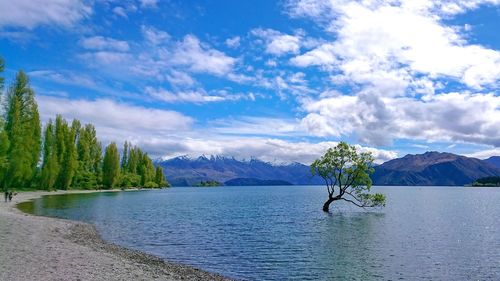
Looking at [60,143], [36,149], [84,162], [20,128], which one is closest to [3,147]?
[20,128]

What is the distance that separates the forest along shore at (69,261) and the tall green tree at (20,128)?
2969 inches

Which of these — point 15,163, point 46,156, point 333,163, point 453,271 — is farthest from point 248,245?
point 46,156

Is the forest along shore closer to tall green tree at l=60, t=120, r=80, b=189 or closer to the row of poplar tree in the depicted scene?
the row of poplar tree

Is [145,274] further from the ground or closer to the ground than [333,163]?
closer to the ground

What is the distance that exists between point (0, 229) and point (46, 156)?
116m

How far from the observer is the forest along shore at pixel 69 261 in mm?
23062

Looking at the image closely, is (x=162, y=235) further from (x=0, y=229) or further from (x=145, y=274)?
(x=145, y=274)

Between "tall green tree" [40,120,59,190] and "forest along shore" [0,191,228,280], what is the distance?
109 meters

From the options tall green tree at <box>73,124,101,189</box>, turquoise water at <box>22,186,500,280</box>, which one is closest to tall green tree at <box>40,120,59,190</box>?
tall green tree at <box>73,124,101,189</box>

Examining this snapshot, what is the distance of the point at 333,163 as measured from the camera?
8438 centimetres

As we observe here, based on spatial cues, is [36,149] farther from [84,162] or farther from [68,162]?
[84,162]

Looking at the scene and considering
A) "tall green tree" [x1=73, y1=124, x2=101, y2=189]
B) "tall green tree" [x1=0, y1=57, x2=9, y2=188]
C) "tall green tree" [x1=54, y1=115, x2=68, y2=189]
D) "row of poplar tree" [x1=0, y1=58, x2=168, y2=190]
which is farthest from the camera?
"tall green tree" [x1=73, y1=124, x2=101, y2=189]

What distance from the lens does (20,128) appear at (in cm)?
11169

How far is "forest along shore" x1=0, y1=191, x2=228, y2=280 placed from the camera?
2306 centimetres
